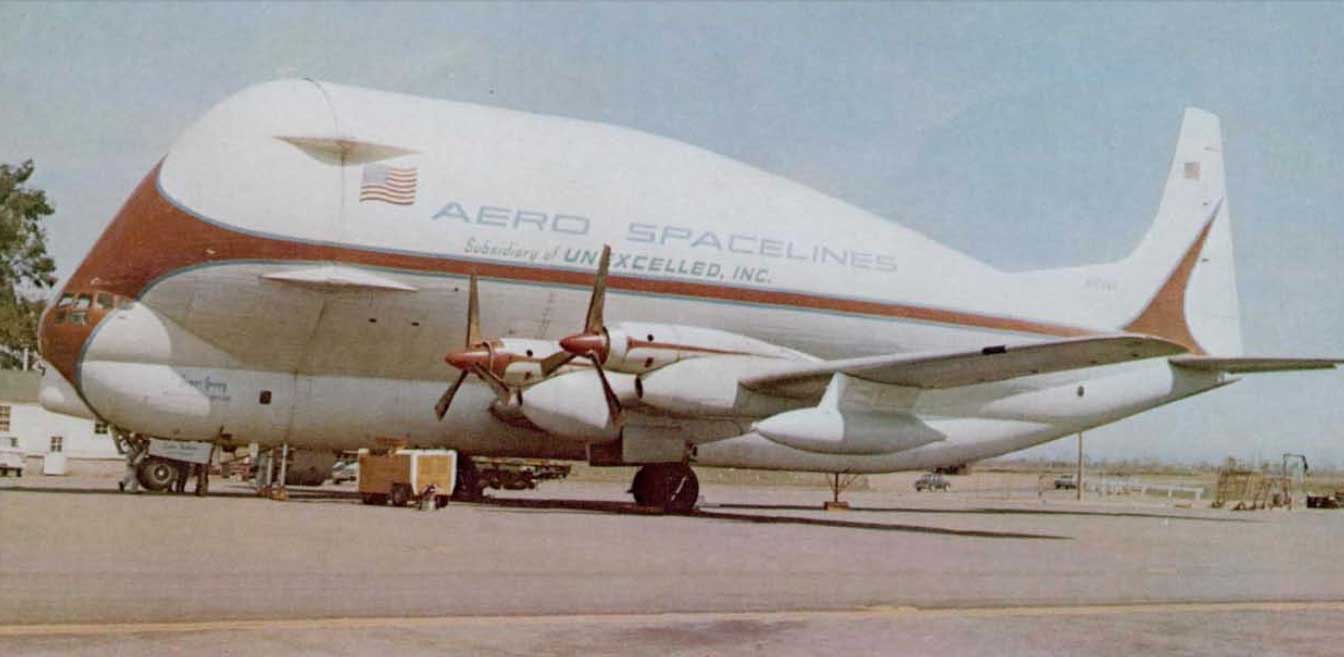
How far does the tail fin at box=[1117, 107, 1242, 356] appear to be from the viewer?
38.1 meters

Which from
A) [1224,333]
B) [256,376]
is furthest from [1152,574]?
[1224,333]

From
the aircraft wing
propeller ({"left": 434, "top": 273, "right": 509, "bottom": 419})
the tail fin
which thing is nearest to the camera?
the aircraft wing

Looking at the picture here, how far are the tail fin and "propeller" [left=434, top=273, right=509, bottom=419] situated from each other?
20525mm

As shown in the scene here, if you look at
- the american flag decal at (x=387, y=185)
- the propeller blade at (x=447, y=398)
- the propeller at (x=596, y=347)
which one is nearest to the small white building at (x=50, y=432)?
the propeller blade at (x=447, y=398)

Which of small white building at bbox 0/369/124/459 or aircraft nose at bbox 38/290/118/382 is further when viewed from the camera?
small white building at bbox 0/369/124/459

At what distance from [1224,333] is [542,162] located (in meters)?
22.5

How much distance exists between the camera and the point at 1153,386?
1407 inches

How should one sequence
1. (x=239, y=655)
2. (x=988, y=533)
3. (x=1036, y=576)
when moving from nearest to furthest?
(x=239, y=655) < (x=1036, y=576) < (x=988, y=533)

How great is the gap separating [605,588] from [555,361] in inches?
507

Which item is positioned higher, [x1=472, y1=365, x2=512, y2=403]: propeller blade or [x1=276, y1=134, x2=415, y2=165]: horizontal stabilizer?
[x1=276, y1=134, x2=415, y2=165]: horizontal stabilizer

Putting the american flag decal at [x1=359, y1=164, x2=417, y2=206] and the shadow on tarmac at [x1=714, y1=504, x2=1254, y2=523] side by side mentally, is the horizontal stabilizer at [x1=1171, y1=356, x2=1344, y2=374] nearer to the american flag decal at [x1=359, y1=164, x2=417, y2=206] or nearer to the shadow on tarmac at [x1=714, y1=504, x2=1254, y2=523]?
the shadow on tarmac at [x1=714, y1=504, x2=1254, y2=523]

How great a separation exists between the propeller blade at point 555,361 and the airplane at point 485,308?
0.05 metres

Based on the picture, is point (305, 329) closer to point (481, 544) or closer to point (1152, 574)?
point (481, 544)

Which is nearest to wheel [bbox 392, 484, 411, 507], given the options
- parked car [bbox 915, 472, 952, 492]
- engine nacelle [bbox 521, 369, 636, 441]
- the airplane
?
the airplane
